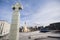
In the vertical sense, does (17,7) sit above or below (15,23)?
above

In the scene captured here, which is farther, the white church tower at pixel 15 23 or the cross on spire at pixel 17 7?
the cross on spire at pixel 17 7

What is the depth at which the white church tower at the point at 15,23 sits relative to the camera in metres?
3.94

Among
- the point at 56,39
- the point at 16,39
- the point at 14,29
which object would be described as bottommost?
the point at 56,39

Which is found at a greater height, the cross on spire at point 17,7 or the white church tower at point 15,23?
the cross on spire at point 17,7

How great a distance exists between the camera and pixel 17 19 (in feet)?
13.7

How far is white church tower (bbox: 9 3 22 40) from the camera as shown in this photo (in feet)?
12.9

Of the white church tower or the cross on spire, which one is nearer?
the white church tower

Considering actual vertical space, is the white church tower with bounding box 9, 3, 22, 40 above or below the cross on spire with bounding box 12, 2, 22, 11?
below

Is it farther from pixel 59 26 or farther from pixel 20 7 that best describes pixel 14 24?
pixel 59 26

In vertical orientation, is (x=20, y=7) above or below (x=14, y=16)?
above

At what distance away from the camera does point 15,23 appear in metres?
4.10

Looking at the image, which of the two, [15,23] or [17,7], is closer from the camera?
[15,23]

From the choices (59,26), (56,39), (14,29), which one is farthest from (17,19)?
(59,26)

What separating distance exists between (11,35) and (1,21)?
38.9 ft
